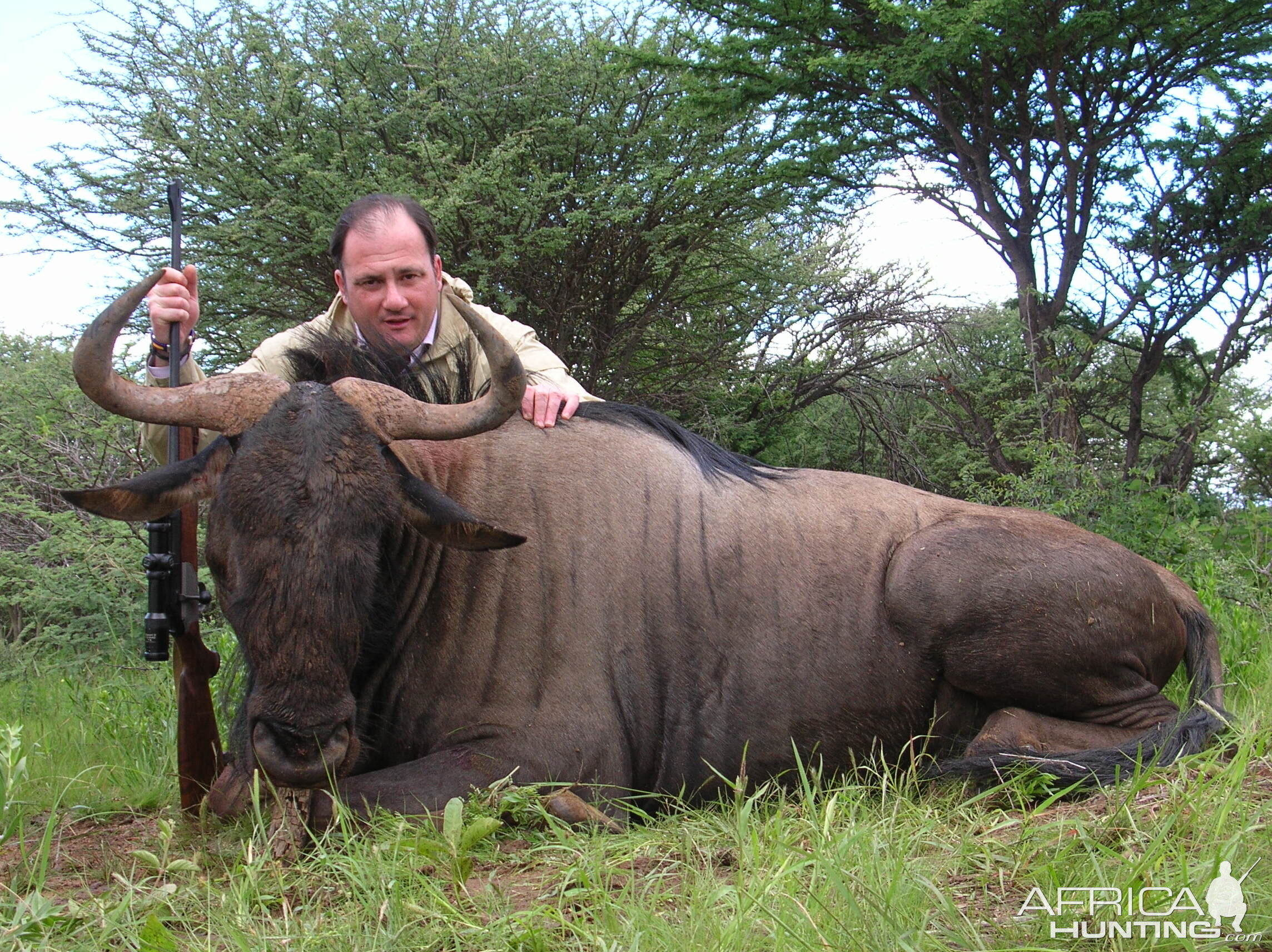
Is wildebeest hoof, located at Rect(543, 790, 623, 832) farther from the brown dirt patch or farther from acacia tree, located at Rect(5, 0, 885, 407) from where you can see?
acacia tree, located at Rect(5, 0, 885, 407)

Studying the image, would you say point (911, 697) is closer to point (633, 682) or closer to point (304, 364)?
point (633, 682)

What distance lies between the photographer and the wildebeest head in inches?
107

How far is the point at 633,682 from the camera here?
137 inches

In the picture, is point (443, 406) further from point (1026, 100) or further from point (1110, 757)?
point (1026, 100)

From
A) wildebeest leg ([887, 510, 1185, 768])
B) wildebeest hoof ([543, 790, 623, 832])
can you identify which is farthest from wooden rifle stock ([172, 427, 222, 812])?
wildebeest leg ([887, 510, 1185, 768])

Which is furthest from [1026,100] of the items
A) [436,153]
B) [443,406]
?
[443,406]

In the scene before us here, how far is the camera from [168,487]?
3.09 metres

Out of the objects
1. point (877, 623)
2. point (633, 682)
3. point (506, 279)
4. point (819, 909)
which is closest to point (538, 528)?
point (633, 682)

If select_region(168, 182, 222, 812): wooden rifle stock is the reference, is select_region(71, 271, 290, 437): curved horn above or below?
above

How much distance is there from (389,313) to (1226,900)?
3.37m

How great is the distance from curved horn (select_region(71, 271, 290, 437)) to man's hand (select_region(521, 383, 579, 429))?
899 mm

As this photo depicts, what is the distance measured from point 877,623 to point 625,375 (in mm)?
5965

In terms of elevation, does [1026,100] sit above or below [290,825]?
above
